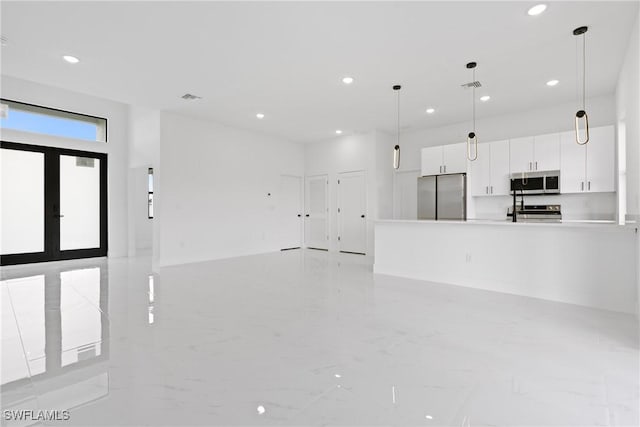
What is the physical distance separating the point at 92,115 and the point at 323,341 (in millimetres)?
7084

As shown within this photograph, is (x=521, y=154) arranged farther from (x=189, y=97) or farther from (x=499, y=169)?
(x=189, y=97)

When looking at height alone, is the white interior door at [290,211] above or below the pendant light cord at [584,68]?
below

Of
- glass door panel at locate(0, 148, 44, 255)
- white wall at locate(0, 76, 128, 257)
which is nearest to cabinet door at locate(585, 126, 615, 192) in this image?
Result: white wall at locate(0, 76, 128, 257)

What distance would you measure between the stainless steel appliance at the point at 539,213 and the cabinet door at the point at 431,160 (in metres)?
1.69

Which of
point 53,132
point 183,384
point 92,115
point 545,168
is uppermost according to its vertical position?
point 92,115

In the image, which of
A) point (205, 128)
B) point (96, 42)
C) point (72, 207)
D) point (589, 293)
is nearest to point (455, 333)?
point (589, 293)

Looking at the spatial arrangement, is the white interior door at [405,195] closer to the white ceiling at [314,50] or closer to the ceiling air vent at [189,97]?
the white ceiling at [314,50]

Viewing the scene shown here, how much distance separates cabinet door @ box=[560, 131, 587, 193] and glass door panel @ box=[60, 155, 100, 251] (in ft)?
29.3

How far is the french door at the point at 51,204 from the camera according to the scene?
231 inches

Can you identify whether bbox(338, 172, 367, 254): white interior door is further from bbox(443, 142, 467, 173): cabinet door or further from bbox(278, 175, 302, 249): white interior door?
bbox(443, 142, 467, 173): cabinet door

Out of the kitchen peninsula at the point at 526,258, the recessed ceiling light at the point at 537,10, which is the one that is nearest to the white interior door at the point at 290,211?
the kitchen peninsula at the point at 526,258

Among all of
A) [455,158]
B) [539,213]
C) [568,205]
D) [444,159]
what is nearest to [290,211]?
[444,159]

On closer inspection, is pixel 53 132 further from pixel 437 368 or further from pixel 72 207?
pixel 437 368

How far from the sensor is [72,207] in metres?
6.66
